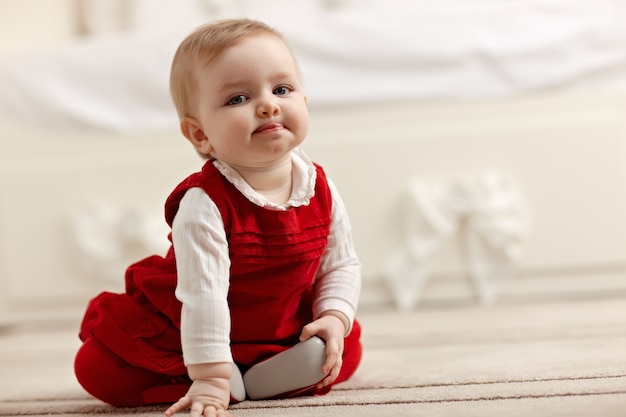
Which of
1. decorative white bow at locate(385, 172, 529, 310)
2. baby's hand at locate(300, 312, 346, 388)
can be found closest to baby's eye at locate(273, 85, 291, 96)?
baby's hand at locate(300, 312, 346, 388)

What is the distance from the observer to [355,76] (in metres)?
1.65

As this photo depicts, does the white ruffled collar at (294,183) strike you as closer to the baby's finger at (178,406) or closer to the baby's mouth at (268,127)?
the baby's mouth at (268,127)

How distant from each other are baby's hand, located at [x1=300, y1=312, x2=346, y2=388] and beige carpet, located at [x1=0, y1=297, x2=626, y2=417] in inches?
0.9

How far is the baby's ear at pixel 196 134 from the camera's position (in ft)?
2.68

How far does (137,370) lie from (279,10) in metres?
1.32

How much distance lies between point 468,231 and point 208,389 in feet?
3.13

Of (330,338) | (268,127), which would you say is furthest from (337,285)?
(268,127)

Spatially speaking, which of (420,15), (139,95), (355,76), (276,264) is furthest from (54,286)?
(276,264)

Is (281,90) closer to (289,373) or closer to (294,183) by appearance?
(294,183)

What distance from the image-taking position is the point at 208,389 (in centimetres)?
73

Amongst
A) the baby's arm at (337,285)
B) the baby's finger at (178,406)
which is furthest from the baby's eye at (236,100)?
the baby's finger at (178,406)

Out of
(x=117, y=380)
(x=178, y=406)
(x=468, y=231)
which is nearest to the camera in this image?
(x=178, y=406)

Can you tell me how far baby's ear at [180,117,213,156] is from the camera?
818 millimetres

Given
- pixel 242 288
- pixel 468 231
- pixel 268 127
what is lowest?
pixel 242 288
